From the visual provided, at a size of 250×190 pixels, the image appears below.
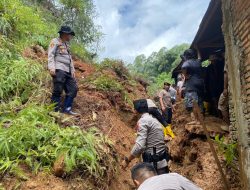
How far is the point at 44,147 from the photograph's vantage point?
4730 millimetres

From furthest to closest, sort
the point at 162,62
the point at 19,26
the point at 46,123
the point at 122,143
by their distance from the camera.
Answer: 1. the point at 162,62
2. the point at 19,26
3. the point at 122,143
4. the point at 46,123

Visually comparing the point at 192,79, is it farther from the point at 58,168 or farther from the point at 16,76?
the point at 58,168

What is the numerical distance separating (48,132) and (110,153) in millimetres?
1110

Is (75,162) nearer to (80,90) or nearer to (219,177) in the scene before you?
(219,177)

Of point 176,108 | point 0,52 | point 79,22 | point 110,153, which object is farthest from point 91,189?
point 79,22

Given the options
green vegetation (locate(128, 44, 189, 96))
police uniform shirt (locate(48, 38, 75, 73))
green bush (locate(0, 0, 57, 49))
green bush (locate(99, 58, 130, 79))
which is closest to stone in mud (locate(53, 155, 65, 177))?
police uniform shirt (locate(48, 38, 75, 73))

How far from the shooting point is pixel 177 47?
3334 centimetres

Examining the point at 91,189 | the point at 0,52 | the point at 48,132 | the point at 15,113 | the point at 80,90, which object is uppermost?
the point at 0,52

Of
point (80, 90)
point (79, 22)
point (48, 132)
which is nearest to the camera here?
point (48, 132)

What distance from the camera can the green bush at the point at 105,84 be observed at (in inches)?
393

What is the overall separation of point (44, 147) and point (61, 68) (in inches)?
91.0

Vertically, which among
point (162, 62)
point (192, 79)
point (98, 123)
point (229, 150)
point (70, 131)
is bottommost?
point (229, 150)

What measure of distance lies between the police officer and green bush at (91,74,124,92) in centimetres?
290

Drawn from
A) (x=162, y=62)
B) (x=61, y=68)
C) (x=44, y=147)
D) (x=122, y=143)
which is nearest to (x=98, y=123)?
(x=122, y=143)
